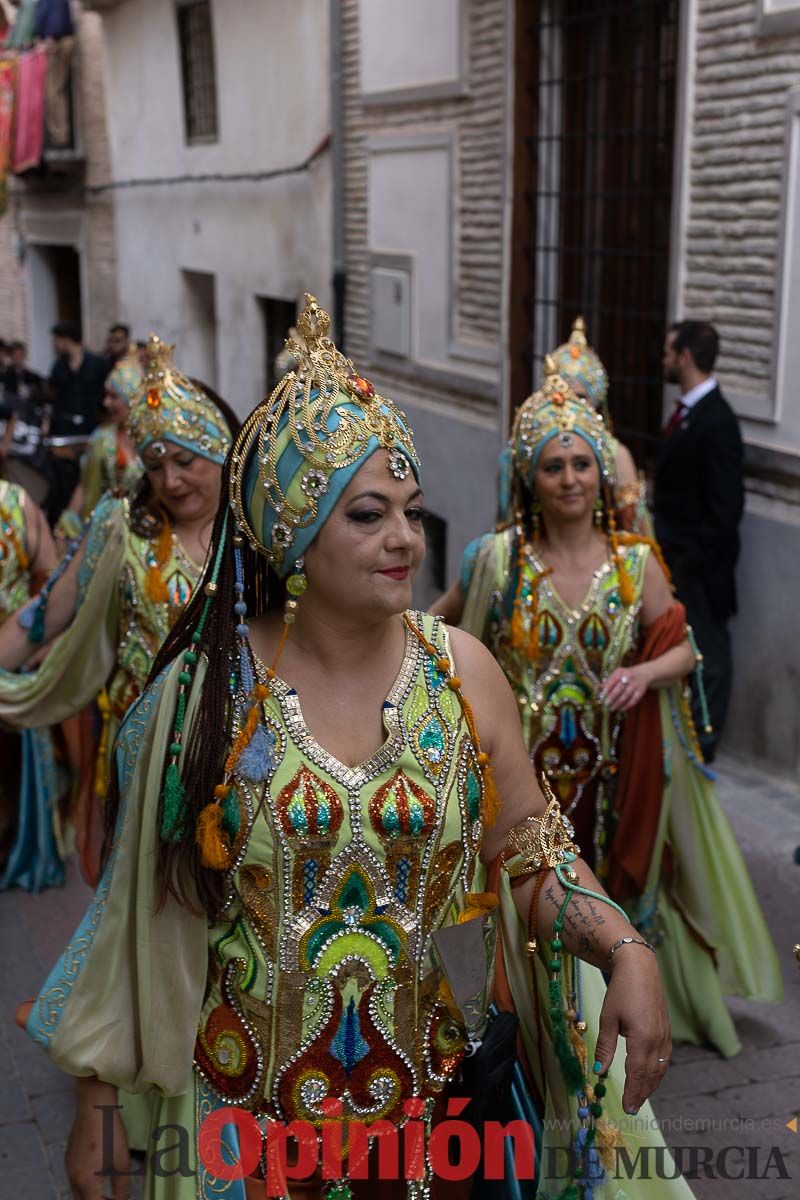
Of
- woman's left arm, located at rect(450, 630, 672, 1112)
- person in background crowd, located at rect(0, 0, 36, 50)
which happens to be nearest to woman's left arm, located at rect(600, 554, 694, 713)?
woman's left arm, located at rect(450, 630, 672, 1112)

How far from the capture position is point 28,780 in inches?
237

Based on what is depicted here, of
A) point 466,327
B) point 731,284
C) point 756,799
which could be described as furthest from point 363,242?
point 756,799

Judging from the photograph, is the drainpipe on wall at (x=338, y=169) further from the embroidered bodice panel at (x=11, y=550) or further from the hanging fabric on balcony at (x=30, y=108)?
the hanging fabric on balcony at (x=30, y=108)

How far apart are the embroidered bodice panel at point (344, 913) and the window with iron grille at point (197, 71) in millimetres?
15104

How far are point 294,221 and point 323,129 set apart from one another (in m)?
1.18

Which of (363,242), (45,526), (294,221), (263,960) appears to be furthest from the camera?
(294,221)

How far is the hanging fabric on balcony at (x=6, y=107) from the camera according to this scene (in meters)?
21.3

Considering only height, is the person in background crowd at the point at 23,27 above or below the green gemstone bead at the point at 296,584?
above

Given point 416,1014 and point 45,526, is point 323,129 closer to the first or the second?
point 45,526

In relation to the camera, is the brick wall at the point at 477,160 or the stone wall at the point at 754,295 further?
the brick wall at the point at 477,160

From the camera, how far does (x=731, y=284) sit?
24.0ft

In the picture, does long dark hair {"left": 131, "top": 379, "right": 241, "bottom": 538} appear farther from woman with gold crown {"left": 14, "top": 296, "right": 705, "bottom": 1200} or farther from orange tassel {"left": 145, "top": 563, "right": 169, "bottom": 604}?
woman with gold crown {"left": 14, "top": 296, "right": 705, "bottom": 1200}

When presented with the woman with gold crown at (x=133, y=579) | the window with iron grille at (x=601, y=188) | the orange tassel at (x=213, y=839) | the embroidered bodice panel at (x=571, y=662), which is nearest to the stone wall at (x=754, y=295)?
the window with iron grille at (x=601, y=188)

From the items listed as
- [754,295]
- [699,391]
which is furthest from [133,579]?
[754,295]
